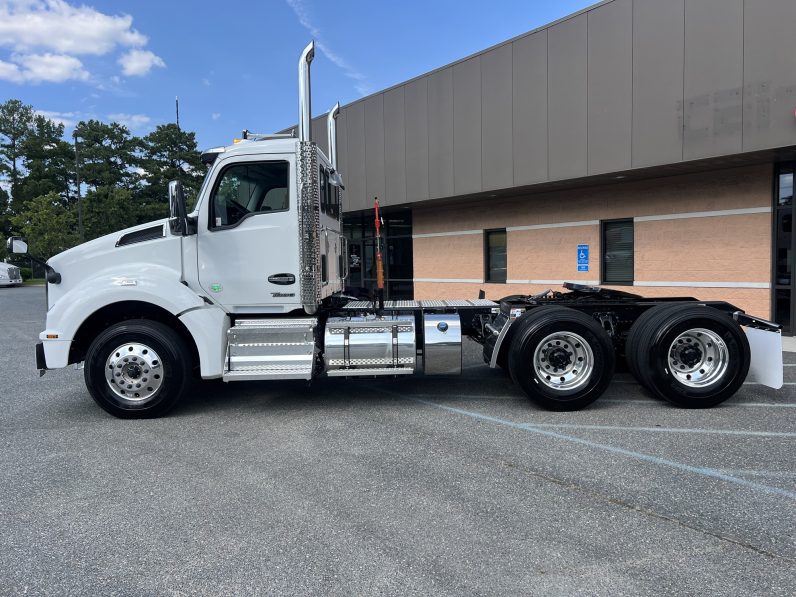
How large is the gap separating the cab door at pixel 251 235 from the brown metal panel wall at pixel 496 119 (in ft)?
26.3

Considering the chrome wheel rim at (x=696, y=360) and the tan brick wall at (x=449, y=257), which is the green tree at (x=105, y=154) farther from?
the chrome wheel rim at (x=696, y=360)

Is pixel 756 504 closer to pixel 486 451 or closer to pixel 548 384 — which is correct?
pixel 486 451

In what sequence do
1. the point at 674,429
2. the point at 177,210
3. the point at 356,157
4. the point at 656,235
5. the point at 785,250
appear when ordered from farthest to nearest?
the point at 356,157 < the point at 656,235 < the point at 785,250 < the point at 177,210 < the point at 674,429

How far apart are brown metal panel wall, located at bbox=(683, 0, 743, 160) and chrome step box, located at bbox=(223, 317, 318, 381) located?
7.80m

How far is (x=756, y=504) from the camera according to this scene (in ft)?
12.4

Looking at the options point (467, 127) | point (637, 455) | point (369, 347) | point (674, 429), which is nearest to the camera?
point (637, 455)

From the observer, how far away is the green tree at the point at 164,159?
47.6 m

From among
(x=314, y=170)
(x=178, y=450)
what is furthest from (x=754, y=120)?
(x=178, y=450)

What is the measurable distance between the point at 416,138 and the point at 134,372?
11.2 metres

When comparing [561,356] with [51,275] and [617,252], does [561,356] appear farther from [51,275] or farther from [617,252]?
[617,252]

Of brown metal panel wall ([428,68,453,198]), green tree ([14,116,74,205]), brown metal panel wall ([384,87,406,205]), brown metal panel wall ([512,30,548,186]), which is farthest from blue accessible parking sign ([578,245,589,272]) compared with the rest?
green tree ([14,116,74,205])

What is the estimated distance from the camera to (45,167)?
185 feet

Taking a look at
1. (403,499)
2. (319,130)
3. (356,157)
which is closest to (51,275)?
(403,499)

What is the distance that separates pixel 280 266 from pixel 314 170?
114cm
